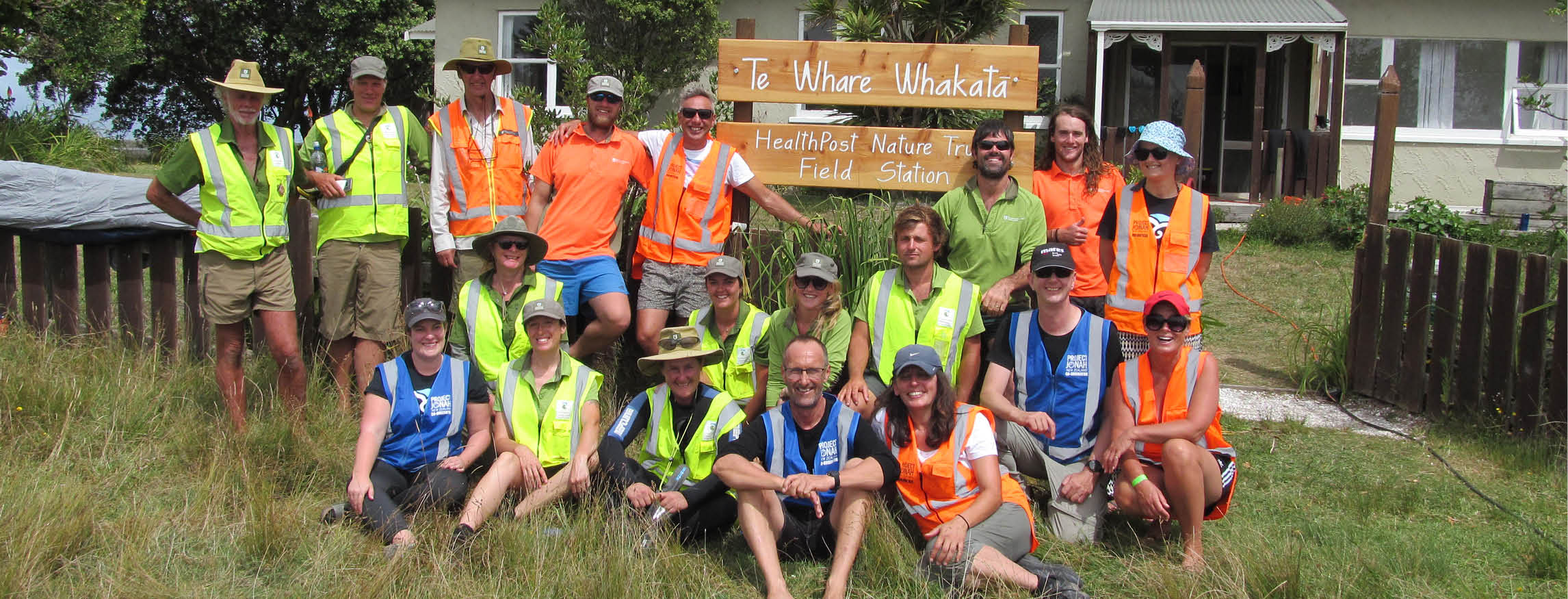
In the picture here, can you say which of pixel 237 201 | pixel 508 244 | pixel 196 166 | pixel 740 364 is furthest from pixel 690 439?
pixel 196 166

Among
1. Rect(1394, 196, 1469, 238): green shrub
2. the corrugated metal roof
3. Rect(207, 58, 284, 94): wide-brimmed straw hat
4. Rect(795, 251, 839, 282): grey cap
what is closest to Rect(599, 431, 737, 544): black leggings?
Rect(795, 251, 839, 282): grey cap

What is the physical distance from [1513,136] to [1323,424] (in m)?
10.4

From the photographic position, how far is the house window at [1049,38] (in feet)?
48.9

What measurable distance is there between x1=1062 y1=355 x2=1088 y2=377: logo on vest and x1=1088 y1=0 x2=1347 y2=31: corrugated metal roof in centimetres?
1003

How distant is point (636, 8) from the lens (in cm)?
1358

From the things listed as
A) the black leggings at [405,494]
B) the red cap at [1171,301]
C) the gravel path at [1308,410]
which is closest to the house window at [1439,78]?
the gravel path at [1308,410]

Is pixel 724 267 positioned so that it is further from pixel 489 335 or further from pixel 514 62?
pixel 514 62

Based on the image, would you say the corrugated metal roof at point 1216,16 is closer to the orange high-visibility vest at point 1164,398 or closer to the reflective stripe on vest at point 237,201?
the orange high-visibility vest at point 1164,398

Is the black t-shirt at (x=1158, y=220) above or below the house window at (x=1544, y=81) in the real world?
below

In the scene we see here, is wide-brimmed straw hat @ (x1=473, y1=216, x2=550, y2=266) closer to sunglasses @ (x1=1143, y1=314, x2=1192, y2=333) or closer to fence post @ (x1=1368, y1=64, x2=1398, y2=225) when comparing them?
sunglasses @ (x1=1143, y1=314, x2=1192, y2=333)

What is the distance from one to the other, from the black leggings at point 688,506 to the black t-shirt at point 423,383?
1.81ft

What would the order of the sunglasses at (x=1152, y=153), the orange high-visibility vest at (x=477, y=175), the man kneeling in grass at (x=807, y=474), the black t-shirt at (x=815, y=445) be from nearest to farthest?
the man kneeling in grass at (x=807, y=474) < the black t-shirt at (x=815, y=445) < the sunglasses at (x=1152, y=153) < the orange high-visibility vest at (x=477, y=175)

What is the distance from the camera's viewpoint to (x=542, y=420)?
4.79 meters

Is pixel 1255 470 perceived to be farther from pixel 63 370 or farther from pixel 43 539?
pixel 63 370
